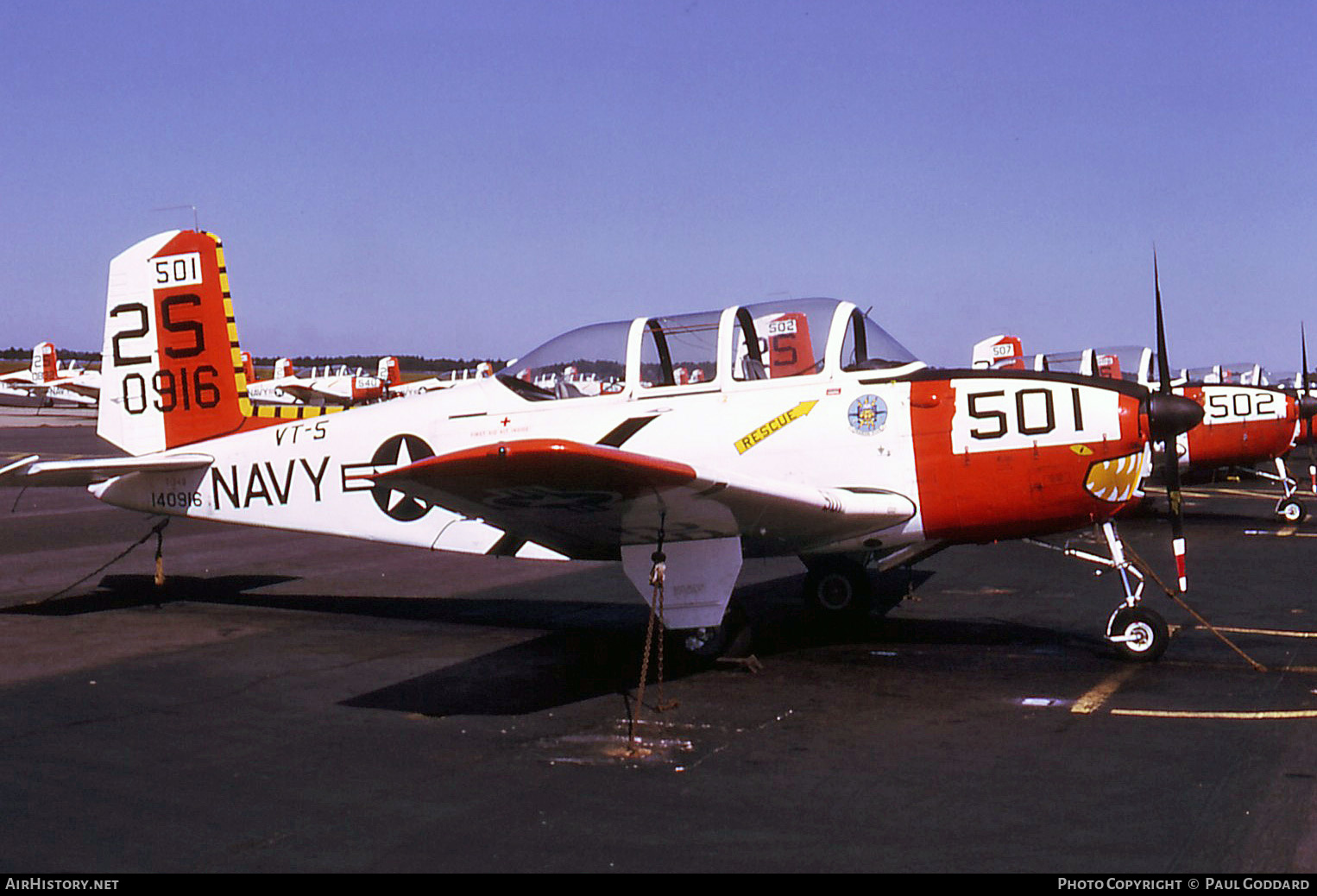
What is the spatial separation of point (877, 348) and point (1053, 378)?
1.25m

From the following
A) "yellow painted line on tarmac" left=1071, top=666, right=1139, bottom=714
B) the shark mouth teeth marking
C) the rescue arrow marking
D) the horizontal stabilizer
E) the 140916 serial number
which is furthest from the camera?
the 140916 serial number

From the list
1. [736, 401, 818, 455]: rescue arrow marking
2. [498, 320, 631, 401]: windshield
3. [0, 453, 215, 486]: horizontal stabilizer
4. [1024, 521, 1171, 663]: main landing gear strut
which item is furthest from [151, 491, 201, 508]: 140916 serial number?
[1024, 521, 1171, 663]: main landing gear strut

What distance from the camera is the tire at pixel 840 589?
9.72 metres

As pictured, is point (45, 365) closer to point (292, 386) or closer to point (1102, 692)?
point (292, 386)

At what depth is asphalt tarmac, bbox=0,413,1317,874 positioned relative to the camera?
4.54 metres

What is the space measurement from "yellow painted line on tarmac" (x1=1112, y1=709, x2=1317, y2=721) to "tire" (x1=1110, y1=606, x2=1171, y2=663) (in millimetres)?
1259

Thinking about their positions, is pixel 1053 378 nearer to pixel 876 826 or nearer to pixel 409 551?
pixel 876 826

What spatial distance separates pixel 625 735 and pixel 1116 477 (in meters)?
3.82

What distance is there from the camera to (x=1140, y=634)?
7.83 meters

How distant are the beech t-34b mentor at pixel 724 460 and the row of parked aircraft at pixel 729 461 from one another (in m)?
0.02

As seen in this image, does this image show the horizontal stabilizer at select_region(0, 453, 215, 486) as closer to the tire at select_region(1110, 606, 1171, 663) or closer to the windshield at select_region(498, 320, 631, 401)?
the windshield at select_region(498, 320, 631, 401)

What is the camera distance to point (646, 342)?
28.2ft

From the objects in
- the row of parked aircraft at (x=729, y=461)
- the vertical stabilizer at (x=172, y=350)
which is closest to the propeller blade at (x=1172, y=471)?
the row of parked aircraft at (x=729, y=461)
